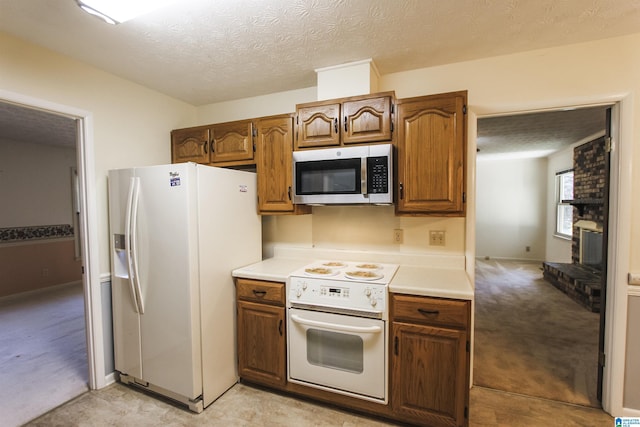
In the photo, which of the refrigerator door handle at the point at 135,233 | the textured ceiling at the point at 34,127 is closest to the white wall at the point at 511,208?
the refrigerator door handle at the point at 135,233

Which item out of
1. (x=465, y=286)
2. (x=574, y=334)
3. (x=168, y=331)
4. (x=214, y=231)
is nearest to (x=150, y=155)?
(x=214, y=231)

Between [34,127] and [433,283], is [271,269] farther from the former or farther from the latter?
[34,127]

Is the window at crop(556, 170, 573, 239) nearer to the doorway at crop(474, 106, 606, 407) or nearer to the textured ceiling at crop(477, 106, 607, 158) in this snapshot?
the doorway at crop(474, 106, 606, 407)

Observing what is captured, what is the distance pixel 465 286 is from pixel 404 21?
5.24 ft

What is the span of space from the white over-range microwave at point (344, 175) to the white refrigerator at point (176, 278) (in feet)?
1.80

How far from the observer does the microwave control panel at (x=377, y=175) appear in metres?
1.96

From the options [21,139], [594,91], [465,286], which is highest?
[21,139]

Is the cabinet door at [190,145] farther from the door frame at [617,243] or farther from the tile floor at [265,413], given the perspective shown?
the door frame at [617,243]

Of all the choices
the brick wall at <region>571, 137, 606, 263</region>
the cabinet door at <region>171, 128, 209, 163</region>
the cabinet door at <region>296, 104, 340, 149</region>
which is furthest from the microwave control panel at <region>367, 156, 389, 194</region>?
the brick wall at <region>571, 137, 606, 263</region>

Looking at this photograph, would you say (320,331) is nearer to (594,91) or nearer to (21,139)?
(594,91)

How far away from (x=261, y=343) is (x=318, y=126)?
1666mm

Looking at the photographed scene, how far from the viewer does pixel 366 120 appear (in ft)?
6.77

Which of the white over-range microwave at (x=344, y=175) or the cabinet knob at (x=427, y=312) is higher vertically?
the white over-range microwave at (x=344, y=175)

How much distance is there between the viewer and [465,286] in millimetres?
1764
